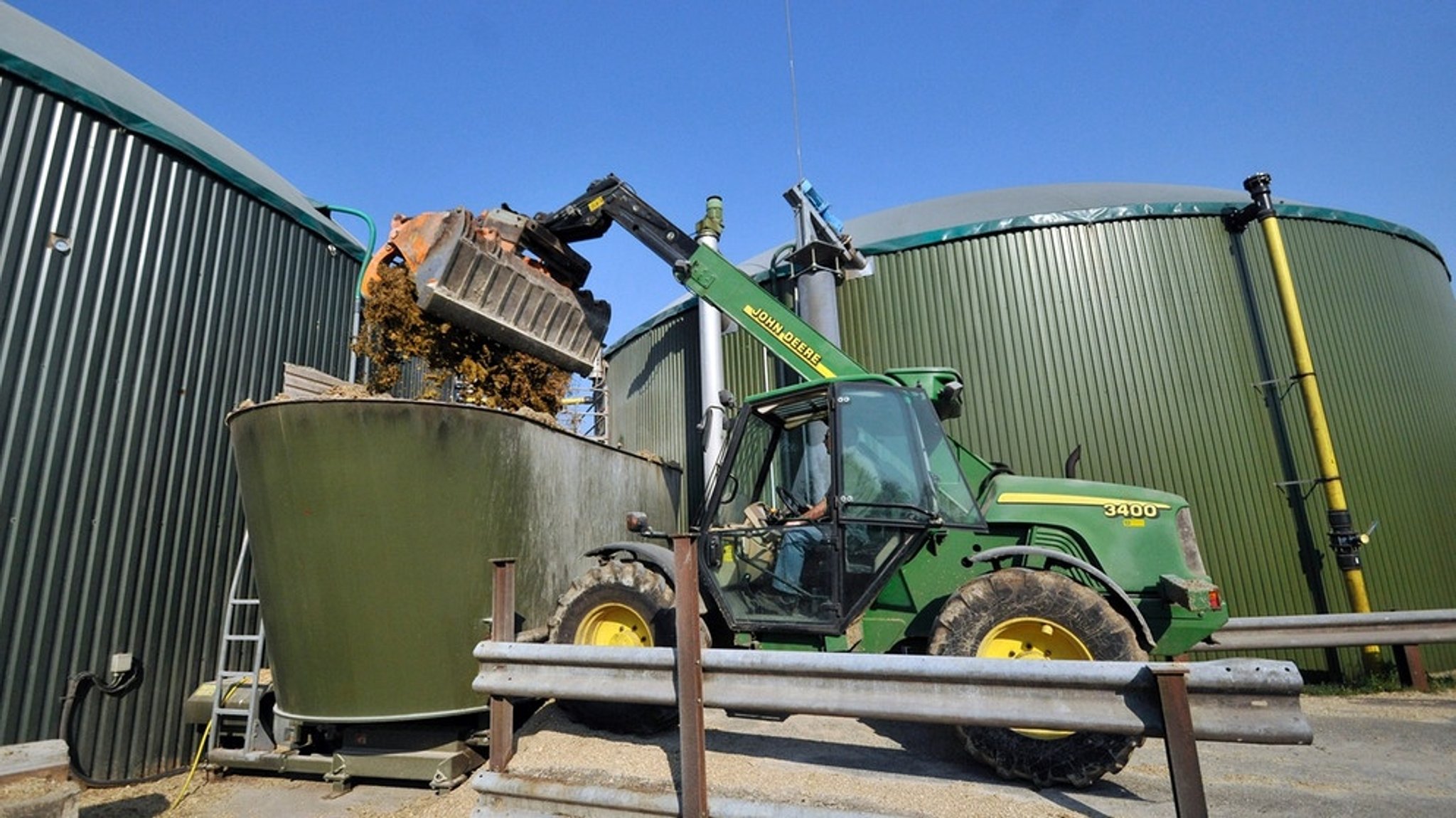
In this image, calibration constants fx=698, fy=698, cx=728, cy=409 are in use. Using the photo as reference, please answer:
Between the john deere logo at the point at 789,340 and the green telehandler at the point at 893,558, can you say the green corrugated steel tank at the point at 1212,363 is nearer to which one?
the john deere logo at the point at 789,340

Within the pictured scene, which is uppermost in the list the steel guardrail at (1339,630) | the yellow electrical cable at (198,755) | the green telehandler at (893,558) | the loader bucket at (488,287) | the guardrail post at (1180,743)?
the loader bucket at (488,287)

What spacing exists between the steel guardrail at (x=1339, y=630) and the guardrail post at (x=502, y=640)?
583 centimetres

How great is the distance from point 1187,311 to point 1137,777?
719 cm

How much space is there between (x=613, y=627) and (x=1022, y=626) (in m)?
2.60

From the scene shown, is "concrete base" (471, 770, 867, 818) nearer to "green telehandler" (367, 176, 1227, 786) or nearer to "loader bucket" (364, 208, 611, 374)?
"green telehandler" (367, 176, 1227, 786)

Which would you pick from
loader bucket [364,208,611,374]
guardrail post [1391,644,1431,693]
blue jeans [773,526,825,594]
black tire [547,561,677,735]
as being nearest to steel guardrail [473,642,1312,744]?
black tire [547,561,677,735]

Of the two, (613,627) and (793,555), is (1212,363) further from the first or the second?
(613,627)

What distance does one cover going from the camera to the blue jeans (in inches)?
172

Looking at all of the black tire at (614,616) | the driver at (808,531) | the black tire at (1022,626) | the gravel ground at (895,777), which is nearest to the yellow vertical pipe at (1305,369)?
the gravel ground at (895,777)

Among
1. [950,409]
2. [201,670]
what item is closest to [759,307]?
[950,409]

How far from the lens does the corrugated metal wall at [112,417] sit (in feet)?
17.3

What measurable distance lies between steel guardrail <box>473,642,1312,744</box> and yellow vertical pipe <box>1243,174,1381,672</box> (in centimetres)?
682

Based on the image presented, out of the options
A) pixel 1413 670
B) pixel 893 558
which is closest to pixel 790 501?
pixel 893 558

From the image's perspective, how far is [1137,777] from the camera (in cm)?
339
